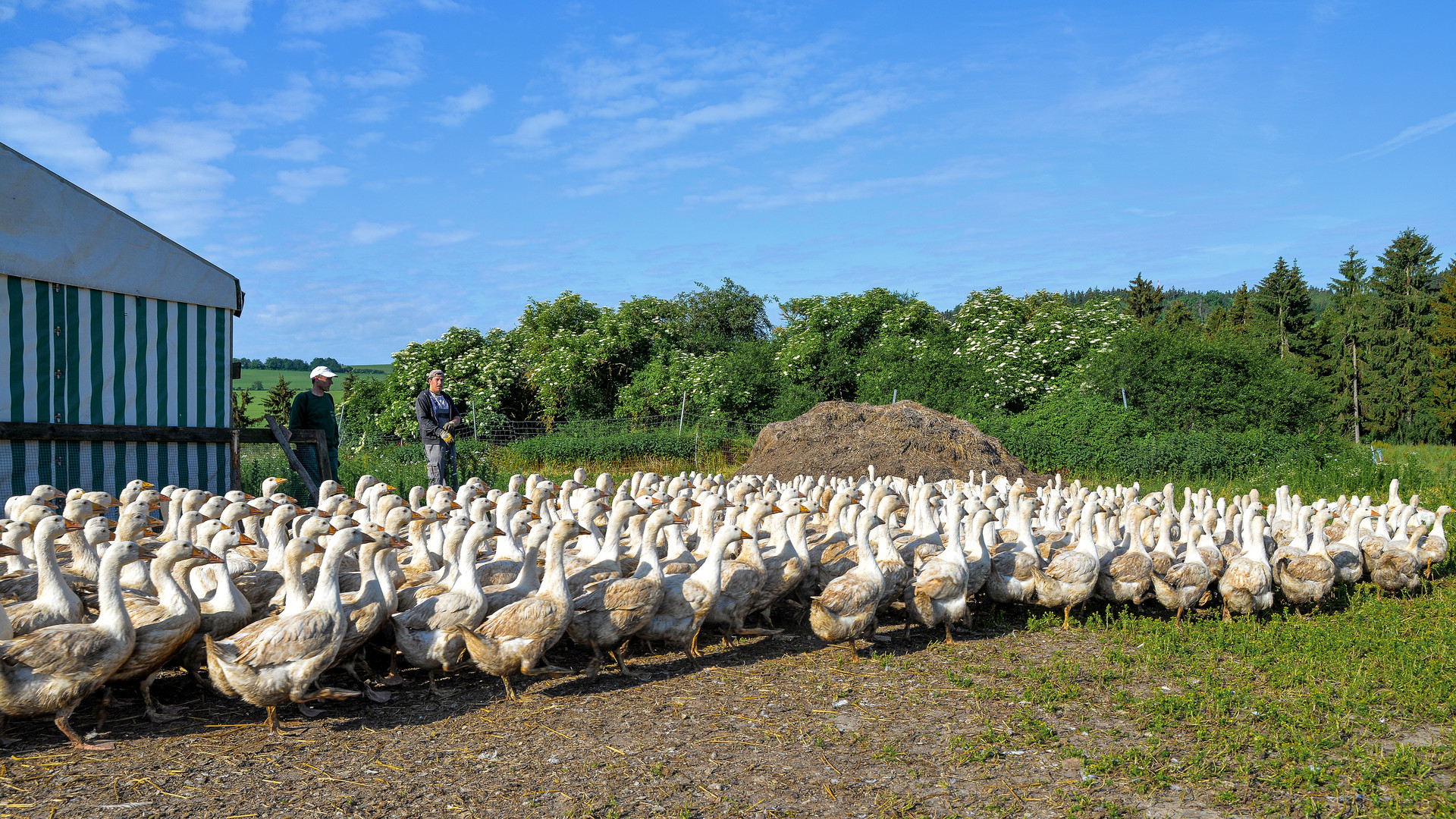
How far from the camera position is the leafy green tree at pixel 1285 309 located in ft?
164

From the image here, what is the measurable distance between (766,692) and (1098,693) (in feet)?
7.78

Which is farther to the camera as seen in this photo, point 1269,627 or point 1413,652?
point 1269,627

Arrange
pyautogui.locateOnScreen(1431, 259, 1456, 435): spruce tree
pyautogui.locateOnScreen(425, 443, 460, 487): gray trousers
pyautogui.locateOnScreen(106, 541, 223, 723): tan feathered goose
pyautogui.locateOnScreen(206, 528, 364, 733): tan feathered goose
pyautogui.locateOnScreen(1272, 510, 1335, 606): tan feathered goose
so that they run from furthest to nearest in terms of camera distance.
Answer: pyautogui.locateOnScreen(1431, 259, 1456, 435): spruce tree, pyautogui.locateOnScreen(425, 443, 460, 487): gray trousers, pyautogui.locateOnScreen(1272, 510, 1335, 606): tan feathered goose, pyautogui.locateOnScreen(106, 541, 223, 723): tan feathered goose, pyautogui.locateOnScreen(206, 528, 364, 733): tan feathered goose

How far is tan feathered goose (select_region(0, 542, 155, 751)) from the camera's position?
4.63 metres

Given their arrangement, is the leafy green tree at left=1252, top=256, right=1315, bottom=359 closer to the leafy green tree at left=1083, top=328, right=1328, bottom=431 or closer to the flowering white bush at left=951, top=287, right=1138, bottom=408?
the flowering white bush at left=951, top=287, right=1138, bottom=408

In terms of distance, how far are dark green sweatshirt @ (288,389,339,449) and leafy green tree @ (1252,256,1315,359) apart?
52.3m

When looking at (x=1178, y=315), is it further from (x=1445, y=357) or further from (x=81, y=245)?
(x=81, y=245)

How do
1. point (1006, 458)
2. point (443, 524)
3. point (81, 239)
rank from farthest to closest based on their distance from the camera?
point (1006, 458)
point (81, 239)
point (443, 524)

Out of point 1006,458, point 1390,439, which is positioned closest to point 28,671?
point 1006,458

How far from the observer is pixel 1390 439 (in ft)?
150

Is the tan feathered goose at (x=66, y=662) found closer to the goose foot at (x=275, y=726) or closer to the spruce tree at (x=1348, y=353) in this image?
the goose foot at (x=275, y=726)

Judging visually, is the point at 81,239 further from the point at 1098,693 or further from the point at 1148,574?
the point at 1148,574

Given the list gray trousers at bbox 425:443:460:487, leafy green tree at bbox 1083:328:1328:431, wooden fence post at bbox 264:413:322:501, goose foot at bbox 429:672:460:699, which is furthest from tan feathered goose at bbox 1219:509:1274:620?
leafy green tree at bbox 1083:328:1328:431

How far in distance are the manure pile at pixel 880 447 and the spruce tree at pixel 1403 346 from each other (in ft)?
128
